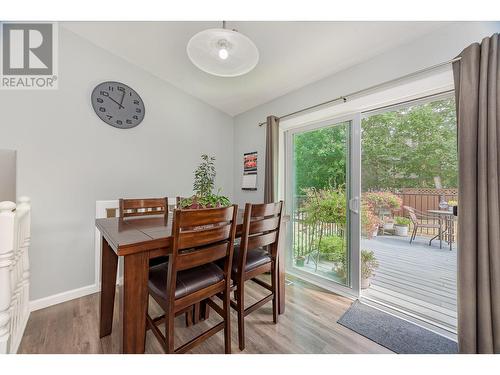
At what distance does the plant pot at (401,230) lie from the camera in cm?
226

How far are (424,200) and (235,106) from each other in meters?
2.66

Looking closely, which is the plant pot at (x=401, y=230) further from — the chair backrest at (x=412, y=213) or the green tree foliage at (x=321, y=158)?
the green tree foliage at (x=321, y=158)

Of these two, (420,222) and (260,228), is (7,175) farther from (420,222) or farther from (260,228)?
(420,222)

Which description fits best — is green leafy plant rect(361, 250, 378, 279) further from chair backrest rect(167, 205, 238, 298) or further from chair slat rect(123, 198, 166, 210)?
chair slat rect(123, 198, 166, 210)

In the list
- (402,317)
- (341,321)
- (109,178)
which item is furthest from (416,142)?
(109,178)

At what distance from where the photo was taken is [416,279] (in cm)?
228

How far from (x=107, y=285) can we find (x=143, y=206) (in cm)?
72

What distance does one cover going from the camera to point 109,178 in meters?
2.46

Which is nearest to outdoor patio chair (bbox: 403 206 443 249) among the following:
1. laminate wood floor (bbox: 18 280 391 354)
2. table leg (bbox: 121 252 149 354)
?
laminate wood floor (bbox: 18 280 391 354)

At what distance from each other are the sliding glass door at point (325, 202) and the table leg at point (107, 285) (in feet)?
6.74

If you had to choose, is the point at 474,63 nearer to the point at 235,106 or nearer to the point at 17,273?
the point at 235,106

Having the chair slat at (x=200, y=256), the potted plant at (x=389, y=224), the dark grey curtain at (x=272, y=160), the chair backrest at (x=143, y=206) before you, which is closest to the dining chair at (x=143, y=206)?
the chair backrest at (x=143, y=206)

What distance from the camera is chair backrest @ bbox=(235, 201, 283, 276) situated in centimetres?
147

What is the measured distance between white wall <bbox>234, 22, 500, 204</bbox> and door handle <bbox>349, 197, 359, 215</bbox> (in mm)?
1110
